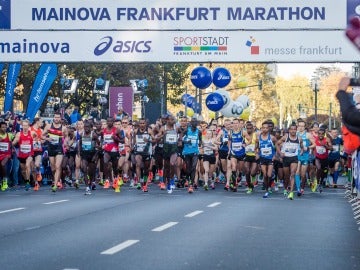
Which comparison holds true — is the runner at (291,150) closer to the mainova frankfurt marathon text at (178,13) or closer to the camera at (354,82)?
the mainova frankfurt marathon text at (178,13)

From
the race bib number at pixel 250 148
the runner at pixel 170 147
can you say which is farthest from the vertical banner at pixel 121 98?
the race bib number at pixel 250 148

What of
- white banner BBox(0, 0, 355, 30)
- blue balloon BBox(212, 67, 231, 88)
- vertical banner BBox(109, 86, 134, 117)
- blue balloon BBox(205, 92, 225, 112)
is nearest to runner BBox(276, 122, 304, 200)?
white banner BBox(0, 0, 355, 30)

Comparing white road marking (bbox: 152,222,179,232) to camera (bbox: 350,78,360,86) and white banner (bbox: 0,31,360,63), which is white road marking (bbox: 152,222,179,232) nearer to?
camera (bbox: 350,78,360,86)

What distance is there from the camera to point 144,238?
12273 millimetres

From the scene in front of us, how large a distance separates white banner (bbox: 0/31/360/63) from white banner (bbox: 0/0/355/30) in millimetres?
212

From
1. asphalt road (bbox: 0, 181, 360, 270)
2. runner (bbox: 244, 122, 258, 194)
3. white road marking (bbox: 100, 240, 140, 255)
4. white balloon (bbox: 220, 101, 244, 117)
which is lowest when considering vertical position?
asphalt road (bbox: 0, 181, 360, 270)

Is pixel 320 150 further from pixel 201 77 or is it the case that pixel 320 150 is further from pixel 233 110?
pixel 233 110

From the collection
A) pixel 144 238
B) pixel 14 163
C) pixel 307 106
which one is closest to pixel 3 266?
pixel 144 238

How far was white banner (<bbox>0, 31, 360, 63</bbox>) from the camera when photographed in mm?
26375

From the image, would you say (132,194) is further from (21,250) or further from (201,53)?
(21,250)

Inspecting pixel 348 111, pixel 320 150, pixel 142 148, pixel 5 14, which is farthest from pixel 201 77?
pixel 348 111

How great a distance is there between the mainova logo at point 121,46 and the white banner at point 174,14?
1.16 ft

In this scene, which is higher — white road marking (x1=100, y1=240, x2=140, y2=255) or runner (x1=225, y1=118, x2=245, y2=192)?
runner (x1=225, y1=118, x2=245, y2=192)

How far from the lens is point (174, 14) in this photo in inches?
1051
